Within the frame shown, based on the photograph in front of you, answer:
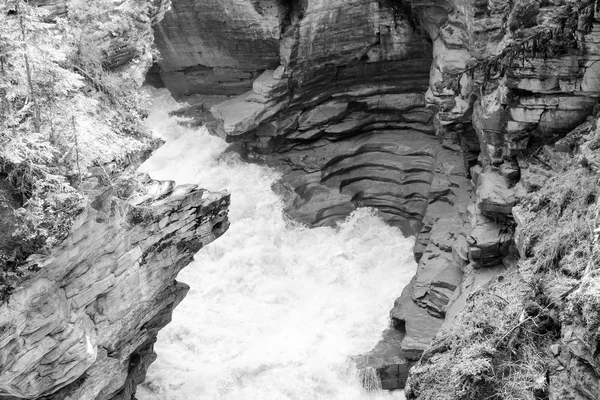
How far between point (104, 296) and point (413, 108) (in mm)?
12029

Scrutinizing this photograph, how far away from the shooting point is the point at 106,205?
39.9 ft

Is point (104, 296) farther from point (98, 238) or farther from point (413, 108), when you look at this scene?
point (413, 108)

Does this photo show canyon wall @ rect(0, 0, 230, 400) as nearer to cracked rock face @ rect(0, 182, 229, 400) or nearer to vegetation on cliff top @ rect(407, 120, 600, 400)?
cracked rock face @ rect(0, 182, 229, 400)

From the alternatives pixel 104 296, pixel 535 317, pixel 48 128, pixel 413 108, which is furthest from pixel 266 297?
pixel 535 317

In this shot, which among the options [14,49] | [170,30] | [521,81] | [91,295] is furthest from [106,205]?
[170,30]

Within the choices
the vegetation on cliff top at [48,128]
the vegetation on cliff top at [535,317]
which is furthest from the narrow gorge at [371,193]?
the vegetation on cliff top at [48,128]

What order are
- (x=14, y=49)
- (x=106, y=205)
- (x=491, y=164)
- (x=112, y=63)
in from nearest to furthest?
(x=14, y=49) → (x=106, y=205) → (x=112, y=63) → (x=491, y=164)

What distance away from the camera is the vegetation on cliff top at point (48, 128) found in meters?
10.9

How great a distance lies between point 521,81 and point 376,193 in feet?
24.4

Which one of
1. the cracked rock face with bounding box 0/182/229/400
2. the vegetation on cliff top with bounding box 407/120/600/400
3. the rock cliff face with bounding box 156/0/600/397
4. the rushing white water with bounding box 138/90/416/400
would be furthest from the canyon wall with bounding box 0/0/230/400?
the rock cliff face with bounding box 156/0/600/397

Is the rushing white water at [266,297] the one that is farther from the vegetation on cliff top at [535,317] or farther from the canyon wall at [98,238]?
the vegetation on cliff top at [535,317]

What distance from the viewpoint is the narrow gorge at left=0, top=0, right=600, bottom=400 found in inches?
431

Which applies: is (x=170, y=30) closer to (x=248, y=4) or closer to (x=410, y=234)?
(x=248, y=4)

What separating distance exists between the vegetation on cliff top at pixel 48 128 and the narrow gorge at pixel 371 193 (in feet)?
0.68
